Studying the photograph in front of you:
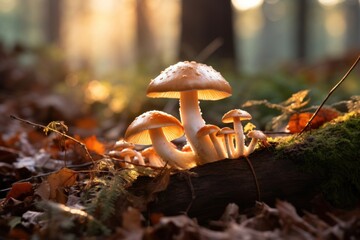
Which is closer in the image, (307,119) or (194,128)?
(194,128)

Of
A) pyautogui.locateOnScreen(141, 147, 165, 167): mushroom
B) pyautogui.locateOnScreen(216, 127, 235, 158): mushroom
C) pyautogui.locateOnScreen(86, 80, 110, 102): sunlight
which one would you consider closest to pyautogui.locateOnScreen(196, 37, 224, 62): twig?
pyautogui.locateOnScreen(86, 80, 110, 102): sunlight

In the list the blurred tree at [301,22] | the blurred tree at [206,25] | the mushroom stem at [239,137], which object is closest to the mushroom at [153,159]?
the mushroom stem at [239,137]

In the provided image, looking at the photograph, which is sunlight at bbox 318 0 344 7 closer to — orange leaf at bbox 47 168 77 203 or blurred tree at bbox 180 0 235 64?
blurred tree at bbox 180 0 235 64

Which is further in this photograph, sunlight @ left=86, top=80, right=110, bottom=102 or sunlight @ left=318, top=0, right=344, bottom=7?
sunlight @ left=318, top=0, right=344, bottom=7

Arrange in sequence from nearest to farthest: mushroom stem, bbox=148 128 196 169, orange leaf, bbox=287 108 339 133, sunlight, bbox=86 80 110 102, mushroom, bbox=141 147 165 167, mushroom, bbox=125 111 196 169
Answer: mushroom, bbox=125 111 196 169 → mushroom stem, bbox=148 128 196 169 → mushroom, bbox=141 147 165 167 → orange leaf, bbox=287 108 339 133 → sunlight, bbox=86 80 110 102

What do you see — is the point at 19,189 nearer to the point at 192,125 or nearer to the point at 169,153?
the point at 169,153

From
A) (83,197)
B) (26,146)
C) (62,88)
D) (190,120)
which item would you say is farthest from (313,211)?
(62,88)

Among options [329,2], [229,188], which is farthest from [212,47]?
[329,2]
